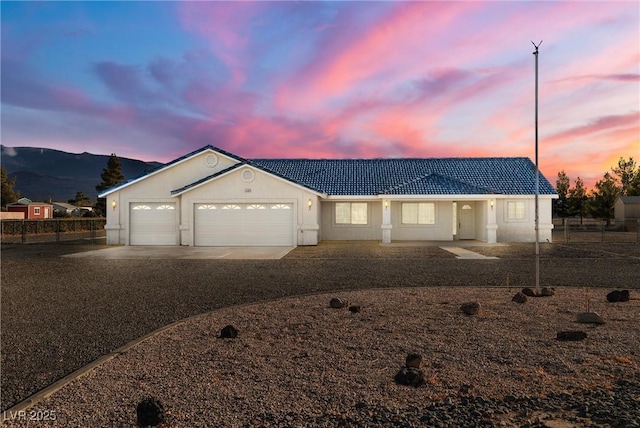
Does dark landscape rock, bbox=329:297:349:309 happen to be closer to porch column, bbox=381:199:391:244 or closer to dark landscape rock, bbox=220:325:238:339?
dark landscape rock, bbox=220:325:238:339

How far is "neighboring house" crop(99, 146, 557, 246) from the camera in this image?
72.1ft

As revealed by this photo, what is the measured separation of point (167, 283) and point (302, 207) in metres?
11.9

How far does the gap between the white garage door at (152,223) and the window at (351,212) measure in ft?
29.9

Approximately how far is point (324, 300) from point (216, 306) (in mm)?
1978

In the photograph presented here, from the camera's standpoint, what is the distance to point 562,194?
5481 cm

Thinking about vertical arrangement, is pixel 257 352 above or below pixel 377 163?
below

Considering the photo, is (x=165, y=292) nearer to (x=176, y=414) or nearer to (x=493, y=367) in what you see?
(x=176, y=414)

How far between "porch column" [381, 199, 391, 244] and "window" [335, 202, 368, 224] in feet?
7.56

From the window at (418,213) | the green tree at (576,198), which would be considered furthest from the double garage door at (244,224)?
the green tree at (576,198)

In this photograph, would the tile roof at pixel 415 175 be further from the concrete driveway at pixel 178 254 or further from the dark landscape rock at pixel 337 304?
the dark landscape rock at pixel 337 304

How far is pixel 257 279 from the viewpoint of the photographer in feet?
37.0

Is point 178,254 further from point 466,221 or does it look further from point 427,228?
point 466,221

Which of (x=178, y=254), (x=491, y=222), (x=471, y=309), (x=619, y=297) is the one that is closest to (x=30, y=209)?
(x=178, y=254)

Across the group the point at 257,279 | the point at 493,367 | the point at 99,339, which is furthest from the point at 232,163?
the point at 493,367
